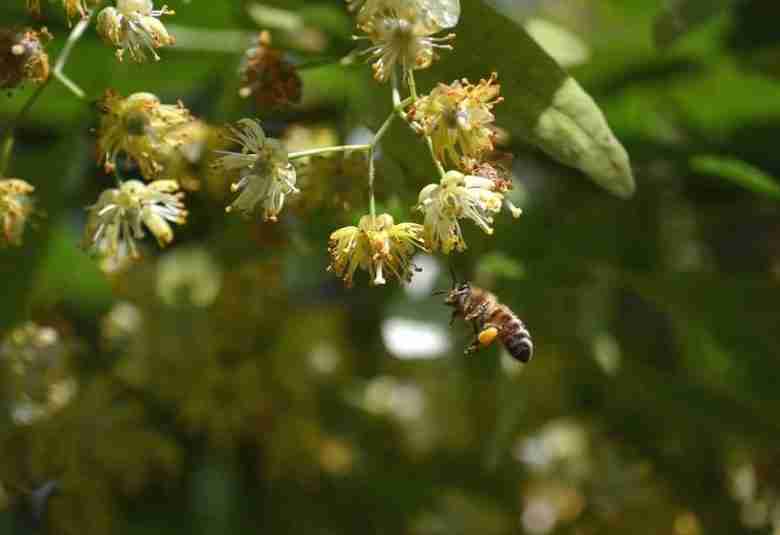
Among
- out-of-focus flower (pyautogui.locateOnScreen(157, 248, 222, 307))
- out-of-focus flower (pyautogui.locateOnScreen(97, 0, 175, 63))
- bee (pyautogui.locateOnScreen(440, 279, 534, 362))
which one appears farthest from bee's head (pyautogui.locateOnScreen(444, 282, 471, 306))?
out-of-focus flower (pyautogui.locateOnScreen(157, 248, 222, 307))

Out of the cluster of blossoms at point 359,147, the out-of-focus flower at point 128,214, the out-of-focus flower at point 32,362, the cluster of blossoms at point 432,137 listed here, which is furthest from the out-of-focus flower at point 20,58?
the out-of-focus flower at point 32,362

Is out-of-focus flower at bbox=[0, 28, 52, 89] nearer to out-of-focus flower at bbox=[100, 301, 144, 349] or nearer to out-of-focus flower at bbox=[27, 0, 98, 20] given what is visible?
out-of-focus flower at bbox=[27, 0, 98, 20]

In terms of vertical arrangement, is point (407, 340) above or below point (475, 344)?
below

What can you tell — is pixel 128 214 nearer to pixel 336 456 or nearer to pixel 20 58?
pixel 20 58

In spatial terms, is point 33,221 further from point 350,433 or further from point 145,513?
point 350,433

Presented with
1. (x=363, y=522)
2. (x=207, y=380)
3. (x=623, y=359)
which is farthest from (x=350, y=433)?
(x=623, y=359)

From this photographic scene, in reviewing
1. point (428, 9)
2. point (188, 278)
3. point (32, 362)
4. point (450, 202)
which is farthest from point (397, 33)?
point (188, 278)

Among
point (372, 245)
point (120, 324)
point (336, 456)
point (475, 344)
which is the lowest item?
point (336, 456)
